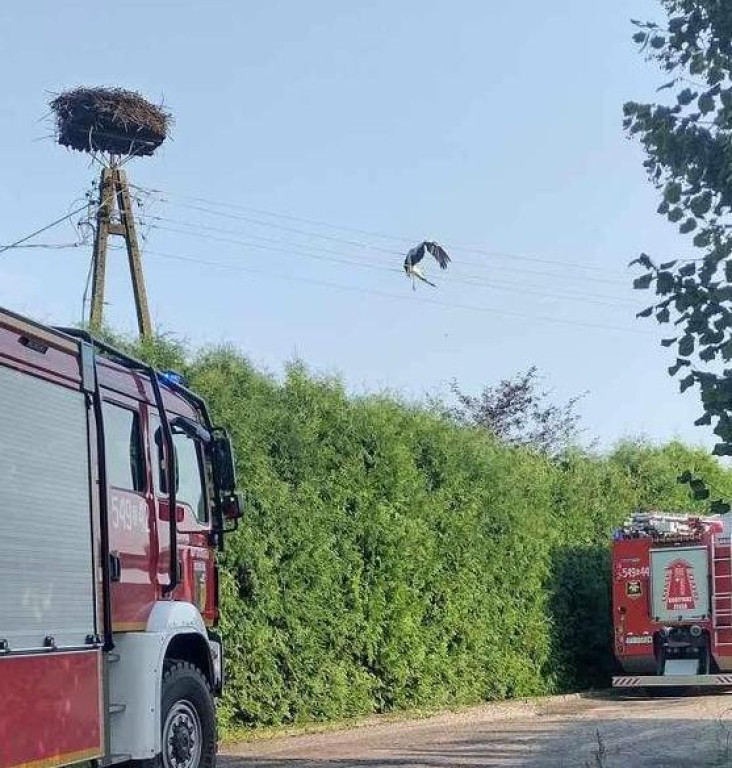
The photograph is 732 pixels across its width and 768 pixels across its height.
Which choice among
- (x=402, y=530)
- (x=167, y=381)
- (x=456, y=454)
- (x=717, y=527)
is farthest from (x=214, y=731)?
(x=717, y=527)

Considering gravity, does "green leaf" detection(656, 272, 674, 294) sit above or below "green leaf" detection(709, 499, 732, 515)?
above

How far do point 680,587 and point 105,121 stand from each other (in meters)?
18.1

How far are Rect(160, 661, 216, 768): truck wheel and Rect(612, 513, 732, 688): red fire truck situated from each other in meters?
11.8

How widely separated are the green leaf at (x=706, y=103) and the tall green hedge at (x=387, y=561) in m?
5.32

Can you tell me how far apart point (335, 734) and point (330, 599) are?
1.59 m

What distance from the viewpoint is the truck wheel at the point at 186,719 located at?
8.79 metres

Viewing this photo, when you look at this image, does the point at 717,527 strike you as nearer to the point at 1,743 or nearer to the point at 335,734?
the point at 335,734

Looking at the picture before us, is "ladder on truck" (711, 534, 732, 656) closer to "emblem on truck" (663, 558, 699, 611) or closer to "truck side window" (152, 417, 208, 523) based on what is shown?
"emblem on truck" (663, 558, 699, 611)

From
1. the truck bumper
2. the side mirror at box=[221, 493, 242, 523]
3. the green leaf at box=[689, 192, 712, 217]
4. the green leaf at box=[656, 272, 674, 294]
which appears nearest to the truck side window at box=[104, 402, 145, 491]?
the side mirror at box=[221, 493, 242, 523]

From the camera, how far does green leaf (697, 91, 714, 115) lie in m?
7.18

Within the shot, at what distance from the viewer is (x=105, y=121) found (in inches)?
1209

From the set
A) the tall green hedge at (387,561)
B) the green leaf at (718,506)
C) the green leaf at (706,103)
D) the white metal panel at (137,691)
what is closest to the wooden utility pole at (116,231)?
the tall green hedge at (387,561)

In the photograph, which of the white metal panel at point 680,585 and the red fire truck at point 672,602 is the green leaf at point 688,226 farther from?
the white metal panel at point 680,585

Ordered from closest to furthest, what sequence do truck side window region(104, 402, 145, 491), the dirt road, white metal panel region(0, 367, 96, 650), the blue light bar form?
white metal panel region(0, 367, 96, 650), truck side window region(104, 402, 145, 491), the blue light bar, the dirt road
